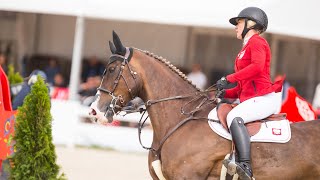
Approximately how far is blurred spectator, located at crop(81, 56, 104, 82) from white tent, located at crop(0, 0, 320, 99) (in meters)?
2.79

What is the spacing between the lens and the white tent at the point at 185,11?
47.3 ft

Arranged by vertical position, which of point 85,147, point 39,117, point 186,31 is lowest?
point 85,147

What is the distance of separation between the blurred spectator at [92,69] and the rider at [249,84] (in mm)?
11285

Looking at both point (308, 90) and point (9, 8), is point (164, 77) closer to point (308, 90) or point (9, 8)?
point (9, 8)

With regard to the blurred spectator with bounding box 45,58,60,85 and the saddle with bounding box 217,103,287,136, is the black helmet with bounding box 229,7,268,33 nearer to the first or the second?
the saddle with bounding box 217,103,287,136

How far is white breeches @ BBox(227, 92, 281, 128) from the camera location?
21.5 feet

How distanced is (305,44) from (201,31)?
9.15 feet

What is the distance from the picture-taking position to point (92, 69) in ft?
59.1

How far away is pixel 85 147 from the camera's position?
15.0m

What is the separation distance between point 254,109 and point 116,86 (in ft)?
4.21

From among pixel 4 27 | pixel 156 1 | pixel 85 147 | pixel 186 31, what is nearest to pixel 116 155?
pixel 85 147

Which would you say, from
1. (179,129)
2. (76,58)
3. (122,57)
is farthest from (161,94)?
(76,58)

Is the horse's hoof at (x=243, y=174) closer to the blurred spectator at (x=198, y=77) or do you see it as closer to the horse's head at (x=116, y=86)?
the horse's head at (x=116, y=86)

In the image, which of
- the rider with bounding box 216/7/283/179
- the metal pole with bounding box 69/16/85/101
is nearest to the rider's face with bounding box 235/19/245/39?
the rider with bounding box 216/7/283/179
